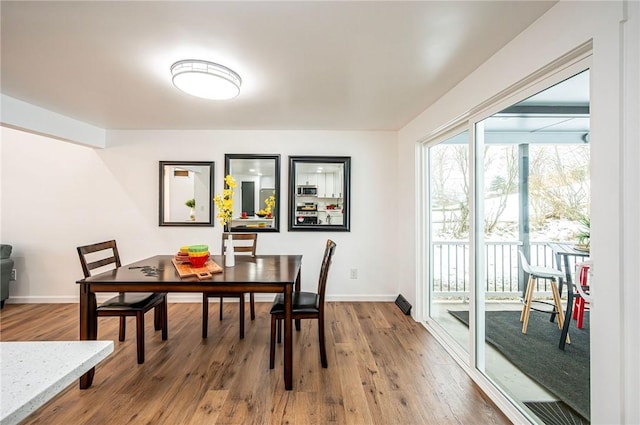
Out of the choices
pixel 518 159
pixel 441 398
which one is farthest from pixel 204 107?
pixel 441 398

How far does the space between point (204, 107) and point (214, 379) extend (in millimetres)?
2529

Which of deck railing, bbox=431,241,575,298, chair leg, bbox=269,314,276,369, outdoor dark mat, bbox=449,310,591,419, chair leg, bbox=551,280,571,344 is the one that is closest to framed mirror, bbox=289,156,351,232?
deck railing, bbox=431,241,575,298

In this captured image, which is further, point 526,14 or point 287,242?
point 287,242

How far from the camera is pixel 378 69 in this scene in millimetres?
2051

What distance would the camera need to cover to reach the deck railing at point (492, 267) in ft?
5.48

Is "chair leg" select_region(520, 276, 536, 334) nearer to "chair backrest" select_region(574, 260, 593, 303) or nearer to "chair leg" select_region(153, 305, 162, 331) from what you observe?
"chair backrest" select_region(574, 260, 593, 303)

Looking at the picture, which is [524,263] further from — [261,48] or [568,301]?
[261,48]

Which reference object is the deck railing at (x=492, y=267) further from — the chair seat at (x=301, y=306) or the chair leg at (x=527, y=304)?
the chair seat at (x=301, y=306)

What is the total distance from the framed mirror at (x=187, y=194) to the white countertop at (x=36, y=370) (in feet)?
10.2

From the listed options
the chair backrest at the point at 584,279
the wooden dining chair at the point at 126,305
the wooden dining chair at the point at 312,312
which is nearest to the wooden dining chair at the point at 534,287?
the chair backrest at the point at 584,279

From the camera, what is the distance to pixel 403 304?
3496 mm

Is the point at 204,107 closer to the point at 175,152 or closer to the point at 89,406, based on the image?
the point at 175,152

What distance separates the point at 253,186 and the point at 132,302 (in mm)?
1913

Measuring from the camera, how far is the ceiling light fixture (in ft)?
6.15
